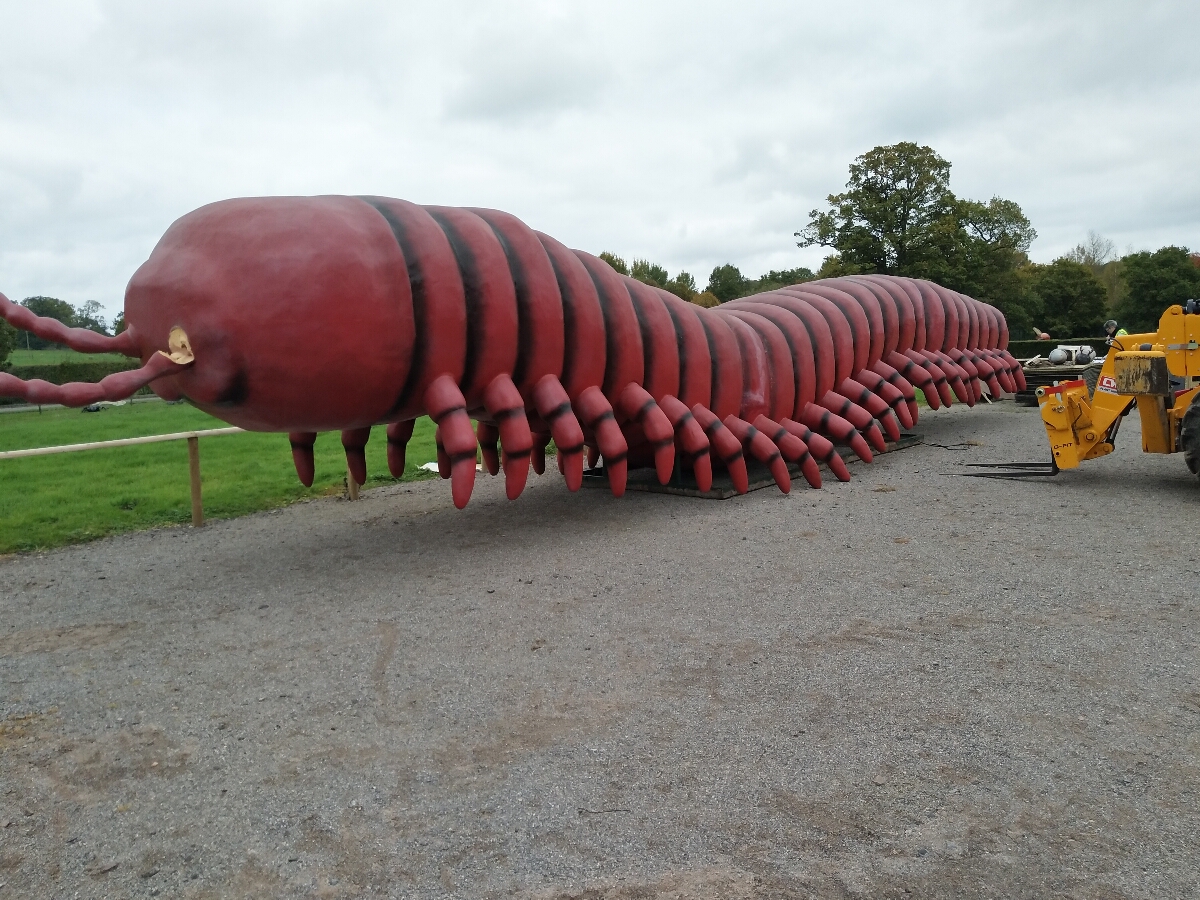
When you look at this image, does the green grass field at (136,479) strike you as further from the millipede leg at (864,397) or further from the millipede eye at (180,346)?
the millipede leg at (864,397)

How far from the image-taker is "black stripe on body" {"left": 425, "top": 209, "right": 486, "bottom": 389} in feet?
17.6

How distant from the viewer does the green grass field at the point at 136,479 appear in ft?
26.5

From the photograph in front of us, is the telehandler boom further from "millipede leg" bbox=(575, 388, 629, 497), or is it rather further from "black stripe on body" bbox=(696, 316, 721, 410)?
"millipede leg" bbox=(575, 388, 629, 497)

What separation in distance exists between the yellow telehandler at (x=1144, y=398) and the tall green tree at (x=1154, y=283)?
91.7 feet

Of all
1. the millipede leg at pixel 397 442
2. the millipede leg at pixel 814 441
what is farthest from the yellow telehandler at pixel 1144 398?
the millipede leg at pixel 397 442

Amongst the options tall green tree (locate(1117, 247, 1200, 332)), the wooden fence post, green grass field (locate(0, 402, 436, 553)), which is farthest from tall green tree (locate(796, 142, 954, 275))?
the wooden fence post

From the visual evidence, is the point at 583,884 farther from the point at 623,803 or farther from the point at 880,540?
the point at 880,540

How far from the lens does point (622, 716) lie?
11.2 ft

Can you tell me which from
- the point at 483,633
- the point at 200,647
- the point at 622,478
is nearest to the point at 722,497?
the point at 622,478

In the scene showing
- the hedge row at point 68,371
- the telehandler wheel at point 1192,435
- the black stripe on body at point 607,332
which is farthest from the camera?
the hedge row at point 68,371

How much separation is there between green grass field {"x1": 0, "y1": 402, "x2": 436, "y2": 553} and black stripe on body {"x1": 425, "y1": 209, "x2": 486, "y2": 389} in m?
4.48

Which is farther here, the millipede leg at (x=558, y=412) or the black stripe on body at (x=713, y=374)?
the black stripe on body at (x=713, y=374)

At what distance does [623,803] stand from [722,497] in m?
5.30

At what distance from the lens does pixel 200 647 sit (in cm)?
450
